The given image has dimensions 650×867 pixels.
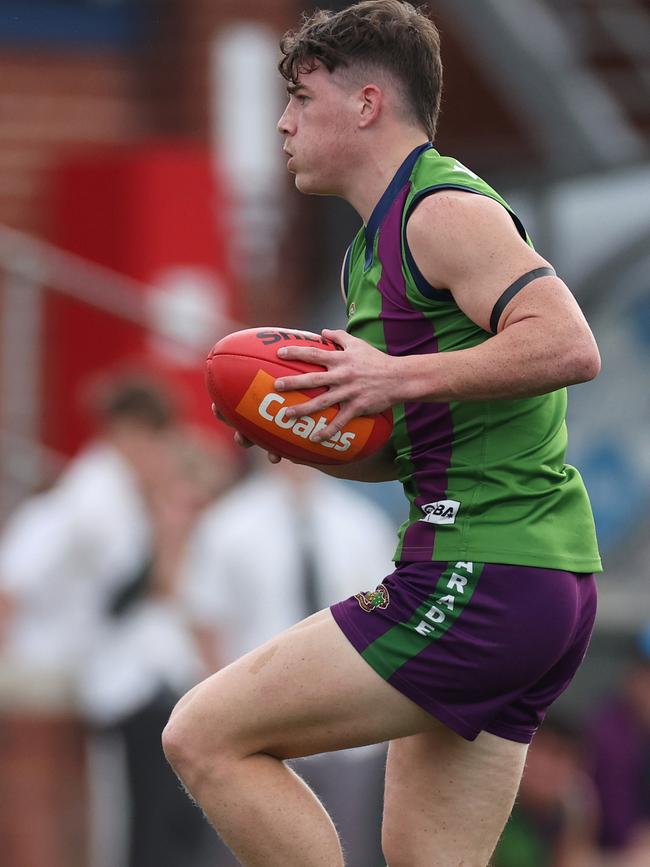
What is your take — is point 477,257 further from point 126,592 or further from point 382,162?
point 126,592

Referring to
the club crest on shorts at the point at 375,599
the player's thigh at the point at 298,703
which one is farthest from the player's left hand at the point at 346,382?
the player's thigh at the point at 298,703

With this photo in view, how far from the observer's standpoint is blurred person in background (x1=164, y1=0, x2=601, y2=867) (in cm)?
418

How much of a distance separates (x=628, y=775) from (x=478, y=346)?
15.8ft

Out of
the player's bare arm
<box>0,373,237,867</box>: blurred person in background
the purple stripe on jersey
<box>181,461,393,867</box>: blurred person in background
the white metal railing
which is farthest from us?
the white metal railing

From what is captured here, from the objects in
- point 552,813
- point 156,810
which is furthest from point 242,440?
point 156,810

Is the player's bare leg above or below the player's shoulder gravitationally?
below

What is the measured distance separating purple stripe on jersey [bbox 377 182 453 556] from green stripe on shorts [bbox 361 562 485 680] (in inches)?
4.4

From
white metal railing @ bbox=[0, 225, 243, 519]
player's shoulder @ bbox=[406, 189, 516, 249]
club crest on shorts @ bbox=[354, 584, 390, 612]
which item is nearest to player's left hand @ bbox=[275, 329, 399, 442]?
player's shoulder @ bbox=[406, 189, 516, 249]

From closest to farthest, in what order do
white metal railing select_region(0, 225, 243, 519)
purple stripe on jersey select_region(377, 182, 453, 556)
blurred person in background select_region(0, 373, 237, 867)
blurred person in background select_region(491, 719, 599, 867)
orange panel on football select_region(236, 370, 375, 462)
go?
orange panel on football select_region(236, 370, 375, 462)
purple stripe on jersey select_region(377, 182, 453, 556)
blurred person in background select_region(491, 719, 599, 867)
blurred person in background select_region(0, 373, 237, 867)
white metal railing select_region(0, 225, 243, 519)

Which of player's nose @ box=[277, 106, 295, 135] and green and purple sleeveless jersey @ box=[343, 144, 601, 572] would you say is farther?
player's nose @ box=[277, 106, 295, 135]

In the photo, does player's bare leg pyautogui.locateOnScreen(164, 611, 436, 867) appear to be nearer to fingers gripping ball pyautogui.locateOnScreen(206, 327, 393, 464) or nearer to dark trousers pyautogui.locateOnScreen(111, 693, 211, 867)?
fingers gripping ball pyautogui.locateOnScreen(206, 327, 393, 464)

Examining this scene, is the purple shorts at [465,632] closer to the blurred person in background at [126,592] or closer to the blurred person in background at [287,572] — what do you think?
the blurred person in background at [287,572]

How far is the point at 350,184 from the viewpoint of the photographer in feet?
14.4

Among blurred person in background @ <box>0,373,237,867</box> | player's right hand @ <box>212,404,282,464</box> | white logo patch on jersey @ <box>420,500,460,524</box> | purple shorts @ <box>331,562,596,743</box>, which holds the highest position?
player's right hand @ <box>212,404,282,464</box>
